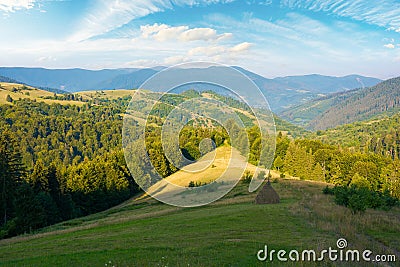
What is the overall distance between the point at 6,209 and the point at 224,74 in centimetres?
5092

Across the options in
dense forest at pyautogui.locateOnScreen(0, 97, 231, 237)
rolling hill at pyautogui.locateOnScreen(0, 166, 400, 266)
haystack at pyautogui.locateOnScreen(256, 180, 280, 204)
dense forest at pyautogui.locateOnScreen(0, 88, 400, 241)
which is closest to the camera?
rolling hill at pyautogui.locateOnScreen(0, 166, 400, 266)

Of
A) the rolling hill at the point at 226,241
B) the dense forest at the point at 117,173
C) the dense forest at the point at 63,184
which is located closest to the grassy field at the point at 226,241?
the rolling hill at the point at 226,241

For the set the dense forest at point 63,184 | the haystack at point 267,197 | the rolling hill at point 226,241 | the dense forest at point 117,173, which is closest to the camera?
the rolling hill at point 226,241

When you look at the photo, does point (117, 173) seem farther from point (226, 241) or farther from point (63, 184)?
point (226, 241)

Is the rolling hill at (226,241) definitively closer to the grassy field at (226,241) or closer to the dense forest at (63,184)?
the grassy field at (226,241)

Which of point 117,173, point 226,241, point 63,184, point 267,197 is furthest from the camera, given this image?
point 117,173

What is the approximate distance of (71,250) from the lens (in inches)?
756

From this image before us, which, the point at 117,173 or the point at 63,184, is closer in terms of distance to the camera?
the point at 63,184

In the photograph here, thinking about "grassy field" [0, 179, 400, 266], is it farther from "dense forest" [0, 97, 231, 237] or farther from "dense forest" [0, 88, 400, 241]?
"dense forest" [0, 97, 231, 237]

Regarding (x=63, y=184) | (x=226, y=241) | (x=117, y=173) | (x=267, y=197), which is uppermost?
(x=226, y=241)

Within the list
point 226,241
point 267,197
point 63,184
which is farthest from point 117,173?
point 226,241

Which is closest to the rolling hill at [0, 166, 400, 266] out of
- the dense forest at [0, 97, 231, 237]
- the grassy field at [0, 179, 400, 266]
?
the grassy field at [0, 179, 400, 266]

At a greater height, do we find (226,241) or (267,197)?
(226,241)

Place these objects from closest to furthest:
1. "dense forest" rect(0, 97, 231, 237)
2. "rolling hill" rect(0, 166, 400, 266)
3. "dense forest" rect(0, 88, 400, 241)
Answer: "rolling hill" rect(0, 166, 400, 266) → "dense forest" rect(0, 88, 400, 241) → "dense forest" rect(0, 97, 231, 237)
